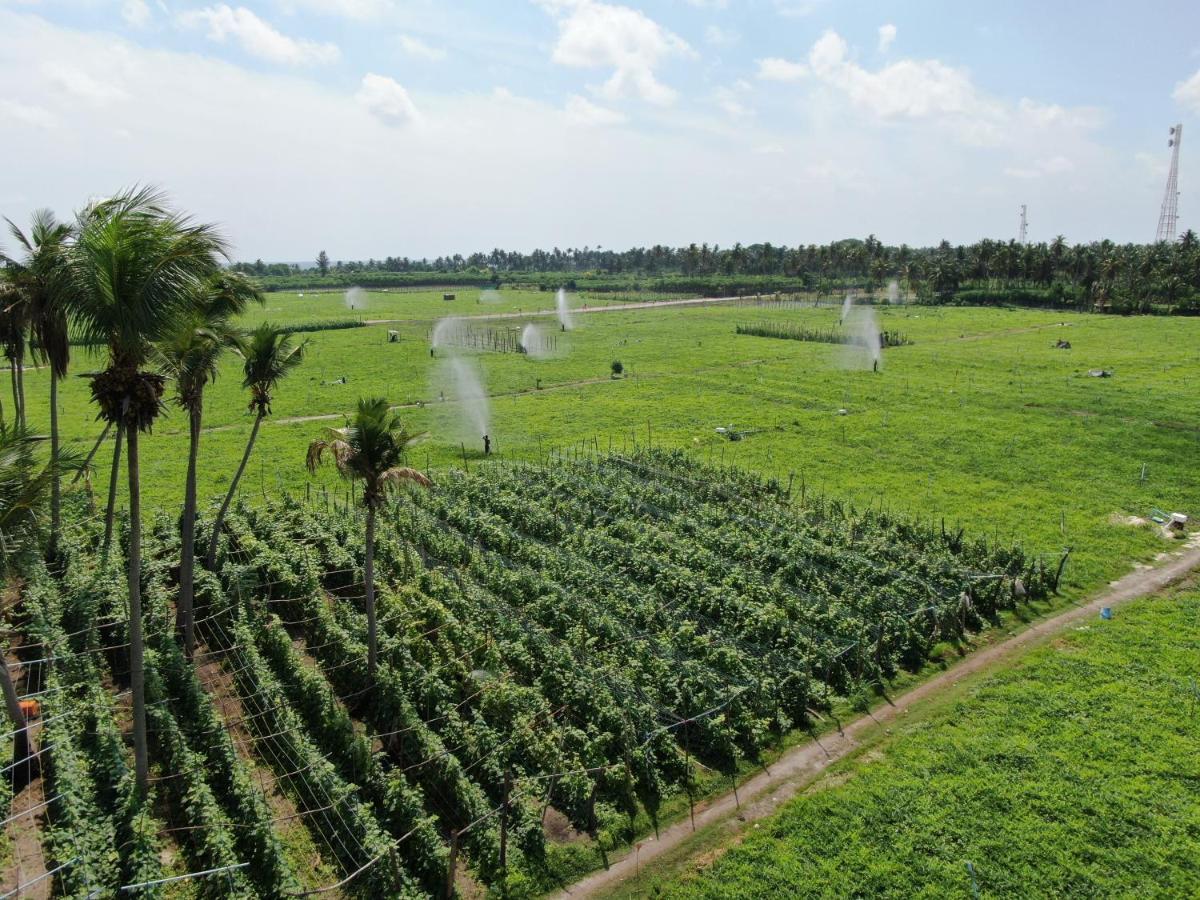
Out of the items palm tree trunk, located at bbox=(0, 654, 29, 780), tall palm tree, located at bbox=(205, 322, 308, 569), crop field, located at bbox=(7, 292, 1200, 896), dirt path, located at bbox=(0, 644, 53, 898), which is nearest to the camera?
dirt path, located at bbox=(0, 644, 53, 898)

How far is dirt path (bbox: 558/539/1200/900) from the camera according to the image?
1549 centimetres

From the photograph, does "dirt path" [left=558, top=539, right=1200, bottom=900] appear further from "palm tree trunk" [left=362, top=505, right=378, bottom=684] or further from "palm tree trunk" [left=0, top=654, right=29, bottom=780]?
"palm tree trunk" [left=0, top=654, right=29, bottom=780]

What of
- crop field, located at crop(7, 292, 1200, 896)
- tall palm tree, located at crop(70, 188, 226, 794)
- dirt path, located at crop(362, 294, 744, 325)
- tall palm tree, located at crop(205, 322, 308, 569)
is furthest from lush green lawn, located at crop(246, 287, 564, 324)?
tall palm tree, located at crop(70, 188, 226, 794)

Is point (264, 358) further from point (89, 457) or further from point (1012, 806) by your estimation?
point (1012, 806)

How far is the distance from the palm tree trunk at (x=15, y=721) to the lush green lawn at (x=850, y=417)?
11103 mm

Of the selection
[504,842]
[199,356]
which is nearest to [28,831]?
[504,842]

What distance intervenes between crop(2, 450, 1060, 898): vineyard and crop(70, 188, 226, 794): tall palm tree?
8.47 m

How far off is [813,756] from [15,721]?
18.8 m

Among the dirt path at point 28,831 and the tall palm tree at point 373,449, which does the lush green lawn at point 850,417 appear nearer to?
the tall palm tree at point 373,449

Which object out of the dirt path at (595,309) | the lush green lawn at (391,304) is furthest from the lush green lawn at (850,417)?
the lush green lawn at (391,304)

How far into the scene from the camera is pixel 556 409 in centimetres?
5491

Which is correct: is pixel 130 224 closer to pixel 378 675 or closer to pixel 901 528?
pixel 378 675

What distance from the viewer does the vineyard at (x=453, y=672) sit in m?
15.2

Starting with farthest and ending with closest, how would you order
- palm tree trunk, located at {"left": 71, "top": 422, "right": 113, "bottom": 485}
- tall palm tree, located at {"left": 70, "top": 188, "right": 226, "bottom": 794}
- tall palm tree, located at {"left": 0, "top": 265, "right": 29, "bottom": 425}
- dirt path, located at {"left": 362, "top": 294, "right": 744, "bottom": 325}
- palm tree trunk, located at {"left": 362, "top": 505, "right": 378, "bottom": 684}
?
dirt path, located at {"left": 362, "top": 294, "right": 744, "bottom": 325} → tall palm tree, located at {"left": 0, "top": 265, "right": 29, "bottom": 425} → palm tree trunk, located at {"left": 362, "top": 505, "right": 378, "bottom": 684} → palm tree trunk, located at {"left": 71, "top": 422, "right": 113, "bottom": 485} → tall palm tree, located at {"left": 70, "top": 188, "right": 226, "bottom": 794}
